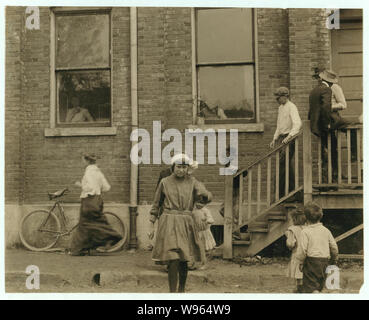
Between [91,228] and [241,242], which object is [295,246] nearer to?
[241,242]

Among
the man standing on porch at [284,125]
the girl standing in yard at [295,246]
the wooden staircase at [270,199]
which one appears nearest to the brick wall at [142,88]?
the man standing on porch at [284,125]

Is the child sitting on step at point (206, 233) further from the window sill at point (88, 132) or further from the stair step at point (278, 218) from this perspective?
the window sill at point (88, 132)

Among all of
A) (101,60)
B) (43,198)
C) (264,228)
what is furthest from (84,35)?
(264,228)

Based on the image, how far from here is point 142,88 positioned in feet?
28.5

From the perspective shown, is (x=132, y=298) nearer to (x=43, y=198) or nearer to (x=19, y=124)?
(x=43, y=198)

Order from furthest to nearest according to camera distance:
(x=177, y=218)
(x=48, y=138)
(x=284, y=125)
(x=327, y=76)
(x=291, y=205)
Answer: (x=48, y=138), (x=284, y=125), (x=327, y=76), (x=291, y=205), (x=177, y=218)

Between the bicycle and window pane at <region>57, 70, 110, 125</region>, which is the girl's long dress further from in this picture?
window pane at <region>57, 70, 110, 125</region>

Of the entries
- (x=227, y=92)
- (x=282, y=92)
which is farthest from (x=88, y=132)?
(x=282, y=92)

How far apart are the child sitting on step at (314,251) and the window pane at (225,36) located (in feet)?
10.7

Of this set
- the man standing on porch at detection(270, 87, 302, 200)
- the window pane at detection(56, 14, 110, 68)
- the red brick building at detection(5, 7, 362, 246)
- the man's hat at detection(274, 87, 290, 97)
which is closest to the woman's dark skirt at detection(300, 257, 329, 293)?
the man standing on porch at detection(270, 87, 302, 200)

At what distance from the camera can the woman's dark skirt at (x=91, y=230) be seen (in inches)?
320

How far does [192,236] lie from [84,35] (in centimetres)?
432

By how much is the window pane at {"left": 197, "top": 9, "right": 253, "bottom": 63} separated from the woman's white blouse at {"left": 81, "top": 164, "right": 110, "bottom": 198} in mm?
2496

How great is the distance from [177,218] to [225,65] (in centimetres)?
330
